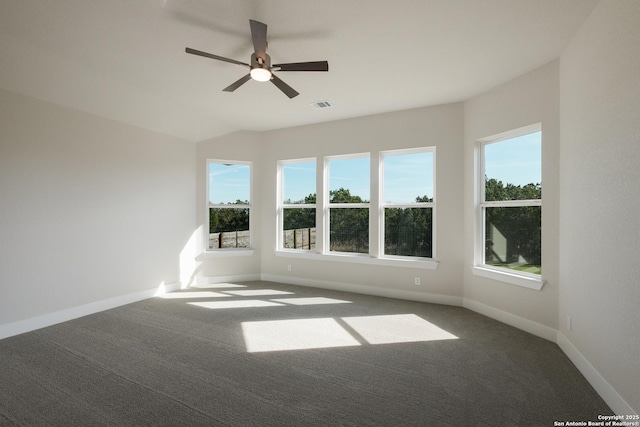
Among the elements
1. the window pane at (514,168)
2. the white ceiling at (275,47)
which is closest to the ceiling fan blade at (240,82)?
the white ceiling at (275,47)

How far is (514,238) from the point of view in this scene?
12.1 feet

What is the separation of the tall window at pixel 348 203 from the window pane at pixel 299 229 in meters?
0.34

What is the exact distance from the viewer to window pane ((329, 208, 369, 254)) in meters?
5.15

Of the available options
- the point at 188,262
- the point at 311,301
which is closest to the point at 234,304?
the point at 311,301

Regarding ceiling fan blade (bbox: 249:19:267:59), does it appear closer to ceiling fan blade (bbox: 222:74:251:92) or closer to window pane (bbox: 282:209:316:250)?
ceiling fan blade (bbox: 222:74:251:92)

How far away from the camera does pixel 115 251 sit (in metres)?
4.32

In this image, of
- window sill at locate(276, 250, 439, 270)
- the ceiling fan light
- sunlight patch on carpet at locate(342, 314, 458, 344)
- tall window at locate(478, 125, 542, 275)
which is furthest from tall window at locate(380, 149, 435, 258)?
the ceiling fan light

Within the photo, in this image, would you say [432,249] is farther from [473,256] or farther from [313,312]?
[313,312]

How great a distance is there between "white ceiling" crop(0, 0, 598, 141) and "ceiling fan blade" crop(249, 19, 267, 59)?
197 millimetres

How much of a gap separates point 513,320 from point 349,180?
3004mm

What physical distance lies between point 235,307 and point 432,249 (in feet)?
9.57

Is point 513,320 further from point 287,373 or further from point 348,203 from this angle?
point 348,203

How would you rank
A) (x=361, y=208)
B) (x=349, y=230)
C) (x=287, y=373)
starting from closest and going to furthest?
(x=287, y=373) → (x=361, y=208) → (x=349, y=230)

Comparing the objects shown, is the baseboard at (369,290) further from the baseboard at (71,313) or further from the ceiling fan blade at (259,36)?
the ceiling fan blade at (259,36)
